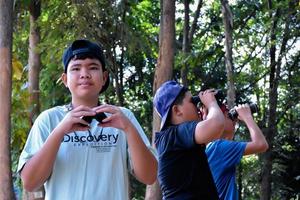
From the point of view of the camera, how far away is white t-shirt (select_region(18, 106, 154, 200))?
2096 mm

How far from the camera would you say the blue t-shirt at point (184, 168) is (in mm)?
2932

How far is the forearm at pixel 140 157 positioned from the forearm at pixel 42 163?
11.0 inches

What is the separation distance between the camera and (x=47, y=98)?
33.7ft

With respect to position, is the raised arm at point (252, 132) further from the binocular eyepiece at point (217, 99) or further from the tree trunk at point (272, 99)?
the tree trunk at point (272, 99)

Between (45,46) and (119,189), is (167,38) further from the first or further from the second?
(119,189)

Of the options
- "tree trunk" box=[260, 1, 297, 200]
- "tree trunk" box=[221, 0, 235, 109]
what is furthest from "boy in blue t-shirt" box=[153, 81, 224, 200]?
"tree trunk" box=[260, 1, 297, 200]

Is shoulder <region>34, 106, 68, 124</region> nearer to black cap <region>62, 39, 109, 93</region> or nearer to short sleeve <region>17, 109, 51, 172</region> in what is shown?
short sleeve <region>17, 109, 51, 172</region>

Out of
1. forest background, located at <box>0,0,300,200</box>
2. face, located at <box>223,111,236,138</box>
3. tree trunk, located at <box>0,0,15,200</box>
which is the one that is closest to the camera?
face, located at <box>223,111,236,138</box>

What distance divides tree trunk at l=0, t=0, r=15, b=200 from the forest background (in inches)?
52.5

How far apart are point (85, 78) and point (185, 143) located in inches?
36.9

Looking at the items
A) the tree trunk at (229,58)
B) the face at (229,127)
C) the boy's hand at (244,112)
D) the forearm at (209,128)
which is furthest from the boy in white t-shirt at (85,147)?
the tree trunk at (229,58)

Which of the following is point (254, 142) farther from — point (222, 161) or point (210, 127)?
point (210, 127)

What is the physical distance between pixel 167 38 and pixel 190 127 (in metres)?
5.09

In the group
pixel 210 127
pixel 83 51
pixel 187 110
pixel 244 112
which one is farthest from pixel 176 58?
pixel 83 51
